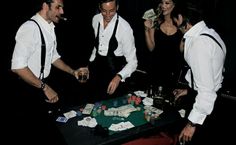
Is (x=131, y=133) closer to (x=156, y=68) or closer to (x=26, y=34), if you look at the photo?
(x=26, y=34)

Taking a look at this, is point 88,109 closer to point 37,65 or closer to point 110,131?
point 110,131

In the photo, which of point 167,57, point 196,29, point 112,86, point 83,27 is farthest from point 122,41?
point 83,27

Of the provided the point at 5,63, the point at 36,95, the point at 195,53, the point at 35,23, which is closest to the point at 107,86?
the point at 36,95

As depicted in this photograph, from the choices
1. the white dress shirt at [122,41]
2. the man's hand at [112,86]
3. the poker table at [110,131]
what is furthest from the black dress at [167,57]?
the poker table at [110,131]

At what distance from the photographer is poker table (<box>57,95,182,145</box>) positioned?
2.05 m

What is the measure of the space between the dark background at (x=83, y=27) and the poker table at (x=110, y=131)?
1.72 meters

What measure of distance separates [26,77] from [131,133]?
120 centimetres

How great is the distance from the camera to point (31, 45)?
98.6 inches


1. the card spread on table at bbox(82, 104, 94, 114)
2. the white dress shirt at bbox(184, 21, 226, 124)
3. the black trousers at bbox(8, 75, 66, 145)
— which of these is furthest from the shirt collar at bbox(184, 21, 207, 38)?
the black trousers at bbox(8, 75, 66, 145)

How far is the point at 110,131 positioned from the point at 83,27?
3814 millimetres

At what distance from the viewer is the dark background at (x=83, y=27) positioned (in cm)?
390

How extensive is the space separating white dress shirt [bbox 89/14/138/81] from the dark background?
88 cm

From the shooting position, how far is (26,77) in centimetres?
252

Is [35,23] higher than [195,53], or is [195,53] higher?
[35,23]
